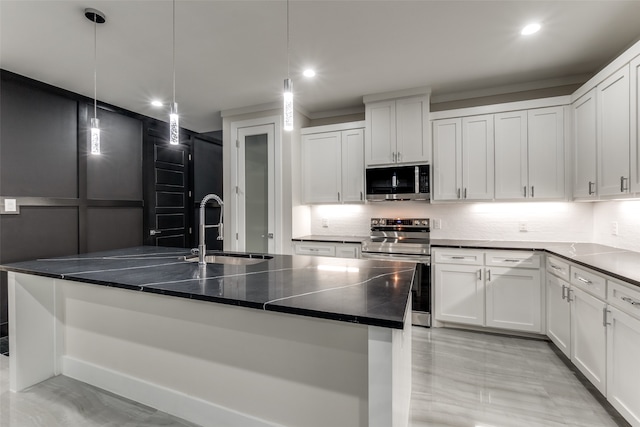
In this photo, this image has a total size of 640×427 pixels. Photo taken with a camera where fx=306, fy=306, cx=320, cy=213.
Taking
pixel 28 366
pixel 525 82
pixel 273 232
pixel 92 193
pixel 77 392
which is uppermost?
pixel 525 82

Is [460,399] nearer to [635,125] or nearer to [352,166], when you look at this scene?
[635,125]

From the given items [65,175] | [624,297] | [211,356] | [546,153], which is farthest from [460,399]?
[65,175]

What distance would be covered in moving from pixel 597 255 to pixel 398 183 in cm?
187

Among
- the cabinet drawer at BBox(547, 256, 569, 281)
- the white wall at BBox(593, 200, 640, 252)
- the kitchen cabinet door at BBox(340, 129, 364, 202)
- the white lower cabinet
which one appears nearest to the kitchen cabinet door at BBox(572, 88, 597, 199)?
the white wall at BBox(593, 200, 640, 252)

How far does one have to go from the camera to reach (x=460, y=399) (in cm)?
206

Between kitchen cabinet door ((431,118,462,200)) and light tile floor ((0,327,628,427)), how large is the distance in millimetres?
1680

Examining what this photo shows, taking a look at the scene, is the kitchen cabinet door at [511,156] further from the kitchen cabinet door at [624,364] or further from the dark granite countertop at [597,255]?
the kitchen cabinet door at [624,364]

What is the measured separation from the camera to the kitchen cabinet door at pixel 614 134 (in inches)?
85.2

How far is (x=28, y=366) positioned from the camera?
2.20 metres

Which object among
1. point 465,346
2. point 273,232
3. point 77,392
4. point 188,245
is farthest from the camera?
point 188,245

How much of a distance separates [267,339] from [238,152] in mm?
3151

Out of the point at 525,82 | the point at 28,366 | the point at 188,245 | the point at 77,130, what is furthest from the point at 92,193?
the point at 525,82

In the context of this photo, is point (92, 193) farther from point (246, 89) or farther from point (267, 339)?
point (267, 339)

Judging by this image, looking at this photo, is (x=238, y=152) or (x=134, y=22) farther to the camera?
(x=238, y=152)
